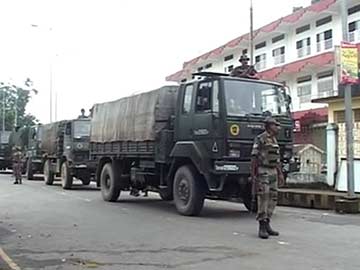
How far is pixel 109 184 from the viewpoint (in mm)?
17531

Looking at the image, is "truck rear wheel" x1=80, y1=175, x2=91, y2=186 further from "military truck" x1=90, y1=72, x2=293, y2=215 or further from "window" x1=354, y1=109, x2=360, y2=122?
"window" x1=354, y1=109, x2=360, y2=122

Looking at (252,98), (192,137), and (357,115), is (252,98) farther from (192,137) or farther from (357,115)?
(357,115)

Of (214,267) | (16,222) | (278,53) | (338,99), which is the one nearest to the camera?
(214,267)

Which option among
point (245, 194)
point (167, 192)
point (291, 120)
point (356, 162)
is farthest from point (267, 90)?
point (356, 162)

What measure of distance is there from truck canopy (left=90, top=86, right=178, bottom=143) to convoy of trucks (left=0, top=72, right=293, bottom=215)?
0.08ft

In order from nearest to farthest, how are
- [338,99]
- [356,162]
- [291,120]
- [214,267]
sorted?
[214,267], [291,120], [356,162], [338,99]

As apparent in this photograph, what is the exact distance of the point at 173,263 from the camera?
784 centimetres

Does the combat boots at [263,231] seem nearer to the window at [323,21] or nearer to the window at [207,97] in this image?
the window at [207,97]

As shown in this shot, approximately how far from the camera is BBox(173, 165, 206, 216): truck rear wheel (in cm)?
1310

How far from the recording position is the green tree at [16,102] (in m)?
74.2

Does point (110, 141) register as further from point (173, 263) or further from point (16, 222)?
point (173, 263)

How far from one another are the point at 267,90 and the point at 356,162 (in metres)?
4.90

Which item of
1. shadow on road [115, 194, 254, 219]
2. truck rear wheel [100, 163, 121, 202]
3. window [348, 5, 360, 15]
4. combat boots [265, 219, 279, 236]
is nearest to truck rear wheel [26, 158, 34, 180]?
shadow on road [115, 194, 254, 219]

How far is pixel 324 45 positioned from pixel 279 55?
→ 669 centimetres
